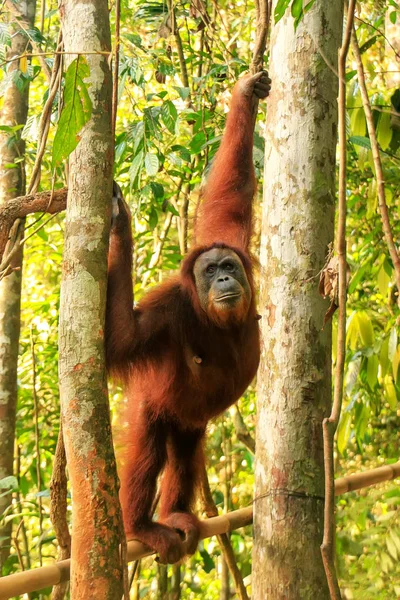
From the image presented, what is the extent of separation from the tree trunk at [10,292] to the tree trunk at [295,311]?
1.51m

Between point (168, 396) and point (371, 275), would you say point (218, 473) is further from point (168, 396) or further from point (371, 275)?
point (168, 396)

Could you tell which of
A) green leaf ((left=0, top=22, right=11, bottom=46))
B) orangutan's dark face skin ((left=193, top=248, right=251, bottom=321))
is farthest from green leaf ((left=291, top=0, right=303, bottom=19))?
green leaf ((left=0, top=22, right=11, bottom=46))

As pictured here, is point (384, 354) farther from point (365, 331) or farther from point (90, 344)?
point (90, 344)

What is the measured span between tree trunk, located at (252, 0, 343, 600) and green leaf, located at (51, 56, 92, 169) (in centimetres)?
103

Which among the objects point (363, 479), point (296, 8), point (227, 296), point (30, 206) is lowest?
point (363, 479)

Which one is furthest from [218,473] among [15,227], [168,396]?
[15,227]

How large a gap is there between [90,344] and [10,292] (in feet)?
7.03

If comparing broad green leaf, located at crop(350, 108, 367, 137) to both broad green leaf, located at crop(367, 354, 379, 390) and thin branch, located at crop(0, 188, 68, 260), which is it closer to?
broad green leaf, located at crop(367, 354, 379, 390)

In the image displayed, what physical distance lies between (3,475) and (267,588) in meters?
1.72

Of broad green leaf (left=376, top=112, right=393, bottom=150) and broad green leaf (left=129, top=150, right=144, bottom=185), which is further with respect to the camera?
broad green leaf (left=376, top=112, right=393, bottom=150)

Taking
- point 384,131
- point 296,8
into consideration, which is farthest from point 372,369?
point 296,8

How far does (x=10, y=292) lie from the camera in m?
3.66

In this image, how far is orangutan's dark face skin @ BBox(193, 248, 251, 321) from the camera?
2686 millimetres

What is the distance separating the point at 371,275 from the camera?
4.87 m
